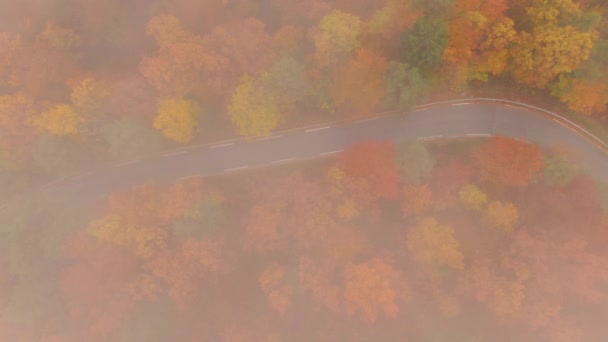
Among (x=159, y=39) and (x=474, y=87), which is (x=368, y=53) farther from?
(x=159, y=39)

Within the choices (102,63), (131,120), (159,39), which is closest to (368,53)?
(159,39)

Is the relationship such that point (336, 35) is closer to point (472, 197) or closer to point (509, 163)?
point (472, 197)

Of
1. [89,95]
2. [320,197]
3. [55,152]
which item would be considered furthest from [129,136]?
[320,197]

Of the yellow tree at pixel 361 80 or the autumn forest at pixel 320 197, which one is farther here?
the yellow tree at pixel 361 80

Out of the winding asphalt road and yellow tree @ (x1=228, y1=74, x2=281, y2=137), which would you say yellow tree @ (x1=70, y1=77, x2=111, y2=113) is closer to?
the winding asphalt road

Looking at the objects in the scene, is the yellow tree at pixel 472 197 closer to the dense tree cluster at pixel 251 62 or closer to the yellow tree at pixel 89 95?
the dense tree cluster at pixel 251 62

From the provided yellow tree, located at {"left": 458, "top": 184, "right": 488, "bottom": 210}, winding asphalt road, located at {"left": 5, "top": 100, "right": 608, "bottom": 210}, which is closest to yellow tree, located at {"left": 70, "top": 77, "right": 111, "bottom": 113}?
winding asphalt road, located at {"left": 5, "top": 100, "right": 608, "bottom": 210}

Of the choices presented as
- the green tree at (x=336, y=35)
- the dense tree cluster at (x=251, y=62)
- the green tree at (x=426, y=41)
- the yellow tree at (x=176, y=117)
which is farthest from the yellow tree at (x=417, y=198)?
the yellow tree at (x=176, y=117)
